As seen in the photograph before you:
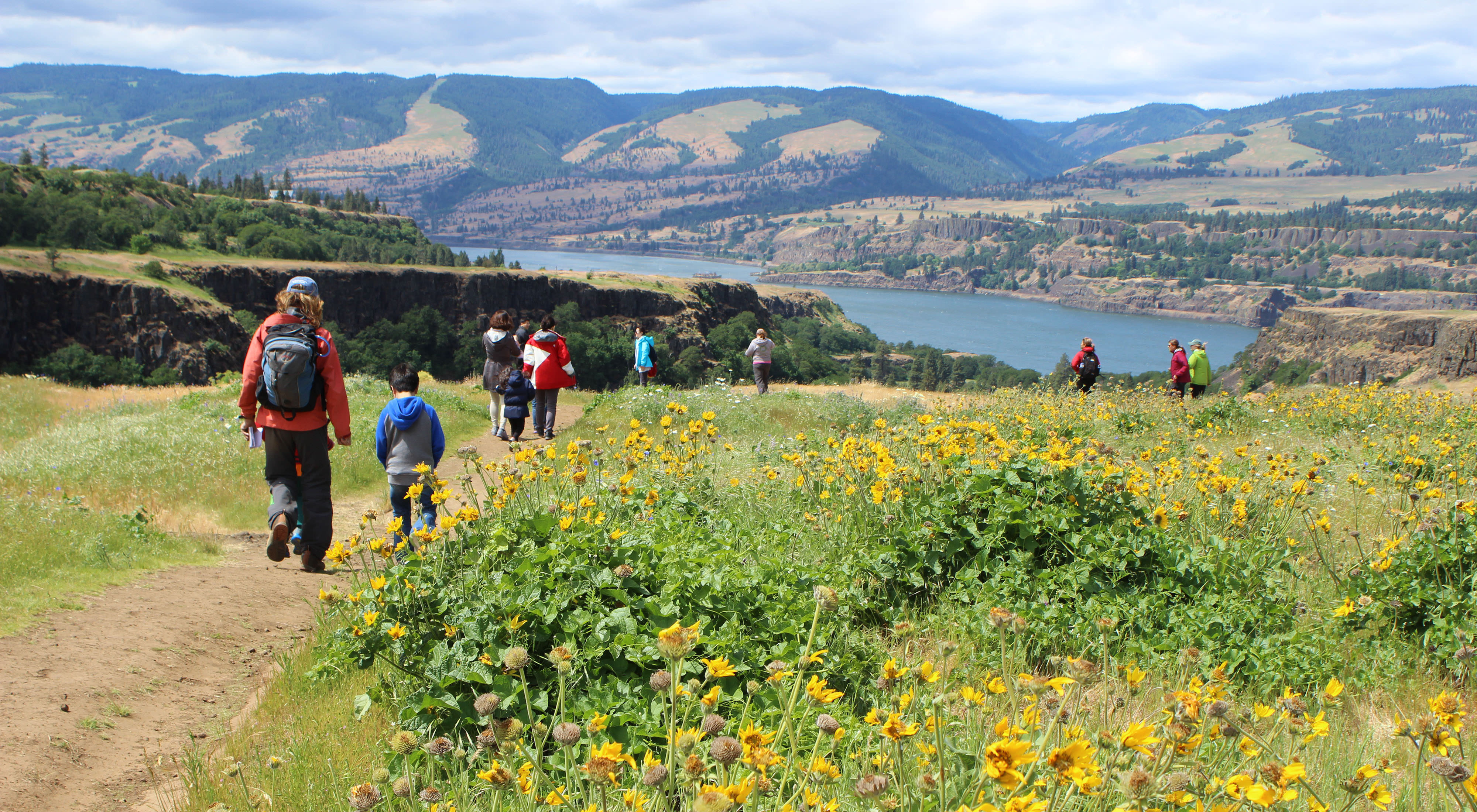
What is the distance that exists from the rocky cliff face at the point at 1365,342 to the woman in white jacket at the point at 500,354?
55.3 metres

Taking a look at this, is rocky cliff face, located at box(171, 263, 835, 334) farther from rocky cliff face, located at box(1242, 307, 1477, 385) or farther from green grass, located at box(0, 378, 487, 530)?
green grass, located at box(0, 378, 487, 530)

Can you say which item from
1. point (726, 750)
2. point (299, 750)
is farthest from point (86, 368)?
point (726, 750)

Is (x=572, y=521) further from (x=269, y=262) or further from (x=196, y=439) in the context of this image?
(x=269, y=262)

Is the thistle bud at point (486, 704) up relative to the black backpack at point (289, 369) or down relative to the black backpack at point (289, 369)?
down

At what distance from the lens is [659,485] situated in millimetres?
5887

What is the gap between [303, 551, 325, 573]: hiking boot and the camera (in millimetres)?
6754

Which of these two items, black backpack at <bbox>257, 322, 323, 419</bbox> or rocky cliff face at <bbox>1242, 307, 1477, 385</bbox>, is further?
rocky cliff face at <bbox>1242, 307, 1477, 385</bbox>

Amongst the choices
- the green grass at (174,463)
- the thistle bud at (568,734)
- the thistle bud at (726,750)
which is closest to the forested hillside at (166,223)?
the green grass at (174,463)

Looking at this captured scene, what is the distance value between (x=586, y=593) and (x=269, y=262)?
315 feet

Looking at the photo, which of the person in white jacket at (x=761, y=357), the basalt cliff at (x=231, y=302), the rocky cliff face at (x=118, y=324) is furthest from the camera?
the basalt cliff at (x=231, y=302)

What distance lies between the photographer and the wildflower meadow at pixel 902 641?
2213 mm

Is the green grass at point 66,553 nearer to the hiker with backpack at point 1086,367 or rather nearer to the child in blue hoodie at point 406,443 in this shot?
the child in blue hoodie at point 406,443

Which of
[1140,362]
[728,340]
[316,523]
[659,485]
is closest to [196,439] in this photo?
[316,523]

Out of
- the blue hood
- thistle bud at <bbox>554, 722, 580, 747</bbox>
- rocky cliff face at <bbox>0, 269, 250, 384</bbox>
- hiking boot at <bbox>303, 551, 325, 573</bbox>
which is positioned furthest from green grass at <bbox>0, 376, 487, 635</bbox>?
rocky cliff face at <bbox>0, 269, 250, 384</bbox>
